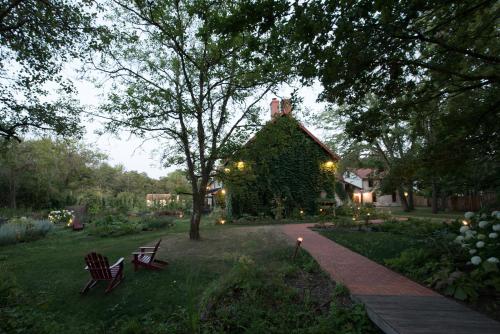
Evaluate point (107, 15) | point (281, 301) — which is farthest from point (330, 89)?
point (107, 15)

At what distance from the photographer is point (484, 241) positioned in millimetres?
5301

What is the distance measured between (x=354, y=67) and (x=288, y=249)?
5.92m

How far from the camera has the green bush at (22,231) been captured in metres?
12.0

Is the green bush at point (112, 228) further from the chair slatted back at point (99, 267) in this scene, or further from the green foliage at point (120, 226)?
the chair slatted back at point (99, 267)

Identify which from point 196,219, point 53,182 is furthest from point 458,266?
point 53,182

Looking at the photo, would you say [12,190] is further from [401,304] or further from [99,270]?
[401,304]

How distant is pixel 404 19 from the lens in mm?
4457

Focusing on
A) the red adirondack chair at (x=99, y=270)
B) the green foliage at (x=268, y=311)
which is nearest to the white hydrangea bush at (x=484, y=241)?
the green foliage at (x=268, y=311)

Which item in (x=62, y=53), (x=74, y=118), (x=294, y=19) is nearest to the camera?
(x=294, y=19)

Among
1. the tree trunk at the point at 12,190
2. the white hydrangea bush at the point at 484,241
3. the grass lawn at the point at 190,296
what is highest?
the tree trunk at the point at 12,190

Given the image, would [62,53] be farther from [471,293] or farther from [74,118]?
[471,293]

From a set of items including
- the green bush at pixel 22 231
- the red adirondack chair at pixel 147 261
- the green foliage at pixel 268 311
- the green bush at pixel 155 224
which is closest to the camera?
the green foliage at pixel 268 311

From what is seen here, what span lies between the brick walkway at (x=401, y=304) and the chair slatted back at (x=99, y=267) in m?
5.13

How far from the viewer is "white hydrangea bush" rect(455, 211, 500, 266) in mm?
4785
